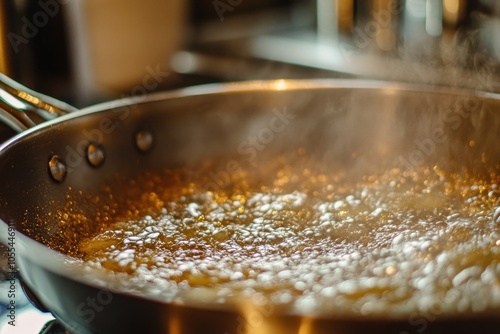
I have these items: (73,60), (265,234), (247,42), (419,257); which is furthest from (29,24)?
(419,257)

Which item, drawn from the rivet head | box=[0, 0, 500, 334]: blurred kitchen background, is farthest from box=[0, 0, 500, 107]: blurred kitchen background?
the rivet head

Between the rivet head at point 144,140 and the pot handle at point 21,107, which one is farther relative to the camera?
the rivet head at point 144,140

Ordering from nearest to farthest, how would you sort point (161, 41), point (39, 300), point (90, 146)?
point (39, 300) → point (90, 146) → point (161, 41)

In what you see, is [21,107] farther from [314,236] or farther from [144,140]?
Result: [314,236]

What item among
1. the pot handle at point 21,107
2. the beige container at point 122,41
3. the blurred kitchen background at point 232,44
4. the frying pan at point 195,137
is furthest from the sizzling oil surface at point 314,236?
the beige container at point 122,41

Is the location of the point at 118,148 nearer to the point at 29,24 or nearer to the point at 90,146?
the point at 90,146

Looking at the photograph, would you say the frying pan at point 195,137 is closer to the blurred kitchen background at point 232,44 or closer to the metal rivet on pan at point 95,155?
the metal rivet on pan at point 95,155

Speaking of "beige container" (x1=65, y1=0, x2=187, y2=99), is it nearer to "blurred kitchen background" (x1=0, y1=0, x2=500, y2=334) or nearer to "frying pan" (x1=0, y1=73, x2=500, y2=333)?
"blurred kitchen background" (x1=0, y1=0, x2=500, y2=334)
